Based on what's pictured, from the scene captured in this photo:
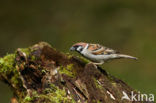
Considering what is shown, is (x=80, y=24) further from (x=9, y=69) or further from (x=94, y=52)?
(x=9, y=69)

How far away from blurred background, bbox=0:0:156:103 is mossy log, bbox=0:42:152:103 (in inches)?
158

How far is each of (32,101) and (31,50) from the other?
2.49 ft

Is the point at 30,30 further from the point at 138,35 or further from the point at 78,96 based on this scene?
the point at 78,96

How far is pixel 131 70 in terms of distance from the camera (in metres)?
A: 7.85

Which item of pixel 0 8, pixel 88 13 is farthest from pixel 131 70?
pixel 0 8

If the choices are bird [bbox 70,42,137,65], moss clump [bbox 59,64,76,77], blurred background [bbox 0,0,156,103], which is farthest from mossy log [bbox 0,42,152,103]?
blurred background [bbox 0,0,156,103]

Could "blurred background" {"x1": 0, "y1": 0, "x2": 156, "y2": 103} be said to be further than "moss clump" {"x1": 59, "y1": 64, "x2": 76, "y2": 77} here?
Yes

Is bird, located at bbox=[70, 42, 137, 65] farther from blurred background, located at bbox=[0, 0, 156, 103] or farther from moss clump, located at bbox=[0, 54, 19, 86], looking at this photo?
blurred background, located at bbox=[0, 0, 156, 103]

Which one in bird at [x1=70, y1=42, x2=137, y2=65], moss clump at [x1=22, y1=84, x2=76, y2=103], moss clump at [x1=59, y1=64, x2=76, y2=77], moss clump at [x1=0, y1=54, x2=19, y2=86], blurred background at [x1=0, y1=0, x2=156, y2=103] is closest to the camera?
moss clump at [x1=22, y1=84, x2=76, y2=103]

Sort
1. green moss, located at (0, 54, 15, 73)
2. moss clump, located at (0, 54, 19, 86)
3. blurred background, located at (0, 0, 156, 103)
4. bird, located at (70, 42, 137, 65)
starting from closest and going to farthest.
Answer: moss clump, located at (0, 54, 19, 86) → green moss, located at (0, 54, 15, 73) → bird, located at (70, 42, 137, 65) → blurred background, located at (0, 0, 156, 103)

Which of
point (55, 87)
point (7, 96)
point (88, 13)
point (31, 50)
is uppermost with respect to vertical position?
point (88, 13)

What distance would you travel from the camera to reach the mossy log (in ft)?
12.7

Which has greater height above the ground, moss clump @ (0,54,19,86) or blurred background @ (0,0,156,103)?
blurred background @ (0,0,156,103)

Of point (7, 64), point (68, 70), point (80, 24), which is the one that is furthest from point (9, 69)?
point (80, 24)
